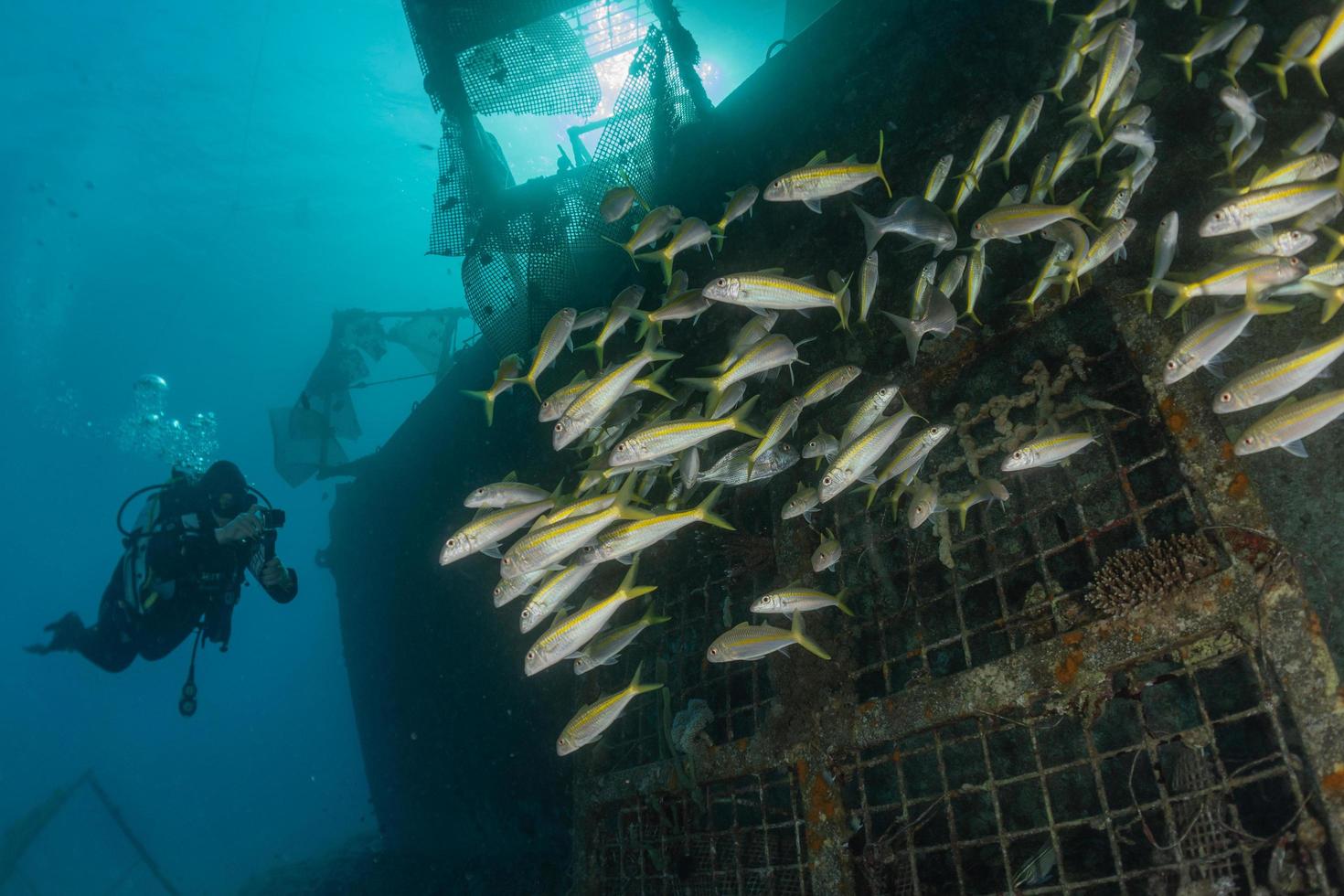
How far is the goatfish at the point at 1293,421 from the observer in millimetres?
2689

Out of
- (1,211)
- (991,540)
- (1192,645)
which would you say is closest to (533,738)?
(991,540)

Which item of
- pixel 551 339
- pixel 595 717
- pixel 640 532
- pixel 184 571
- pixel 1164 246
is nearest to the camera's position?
pixel 1164 246

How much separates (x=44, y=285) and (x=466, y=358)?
82236mm

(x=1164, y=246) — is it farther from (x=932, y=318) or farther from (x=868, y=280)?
(x=868, y=280)

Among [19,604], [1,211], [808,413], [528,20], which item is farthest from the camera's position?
[19,604]

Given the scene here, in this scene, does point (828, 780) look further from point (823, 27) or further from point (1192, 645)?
point (823, 27)

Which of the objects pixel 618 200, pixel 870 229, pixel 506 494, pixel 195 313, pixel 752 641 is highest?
pixel 195 313

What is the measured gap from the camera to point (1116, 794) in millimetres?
3852

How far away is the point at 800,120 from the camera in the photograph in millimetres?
6688

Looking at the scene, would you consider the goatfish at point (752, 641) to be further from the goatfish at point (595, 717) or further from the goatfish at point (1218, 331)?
the goatfish at point (1218, 331)

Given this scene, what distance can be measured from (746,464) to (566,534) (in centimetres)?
140

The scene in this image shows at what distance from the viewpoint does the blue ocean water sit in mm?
48438

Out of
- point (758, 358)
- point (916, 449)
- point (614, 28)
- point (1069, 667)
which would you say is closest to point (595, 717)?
point (758, 358)

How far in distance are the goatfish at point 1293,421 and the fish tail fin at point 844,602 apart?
220 cm
